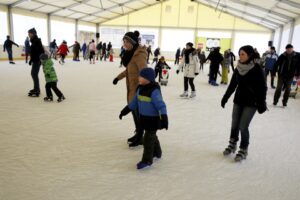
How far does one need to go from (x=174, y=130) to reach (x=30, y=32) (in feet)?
11.6

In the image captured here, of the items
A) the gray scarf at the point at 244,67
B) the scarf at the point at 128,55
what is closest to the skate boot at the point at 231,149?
the gray scarf at the point at 244,67

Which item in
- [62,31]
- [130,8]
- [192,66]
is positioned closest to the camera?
[192,66]

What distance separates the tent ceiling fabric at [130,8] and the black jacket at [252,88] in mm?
9681

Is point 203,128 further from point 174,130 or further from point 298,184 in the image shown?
point 298,184

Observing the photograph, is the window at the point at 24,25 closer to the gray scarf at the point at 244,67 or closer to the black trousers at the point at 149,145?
the black trousers at the point at 149,145

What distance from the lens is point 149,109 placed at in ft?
8.13

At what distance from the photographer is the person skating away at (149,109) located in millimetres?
2395

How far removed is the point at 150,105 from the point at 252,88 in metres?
1.10

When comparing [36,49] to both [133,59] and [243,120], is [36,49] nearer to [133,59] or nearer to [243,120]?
[133,59]

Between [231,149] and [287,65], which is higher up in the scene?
[287,65]

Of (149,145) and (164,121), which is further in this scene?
(149,145)

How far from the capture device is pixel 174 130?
12.9 ft

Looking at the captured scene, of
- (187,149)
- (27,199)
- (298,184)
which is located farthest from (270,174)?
(27,199)

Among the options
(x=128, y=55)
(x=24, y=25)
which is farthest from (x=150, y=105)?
(x=24, y=25)
